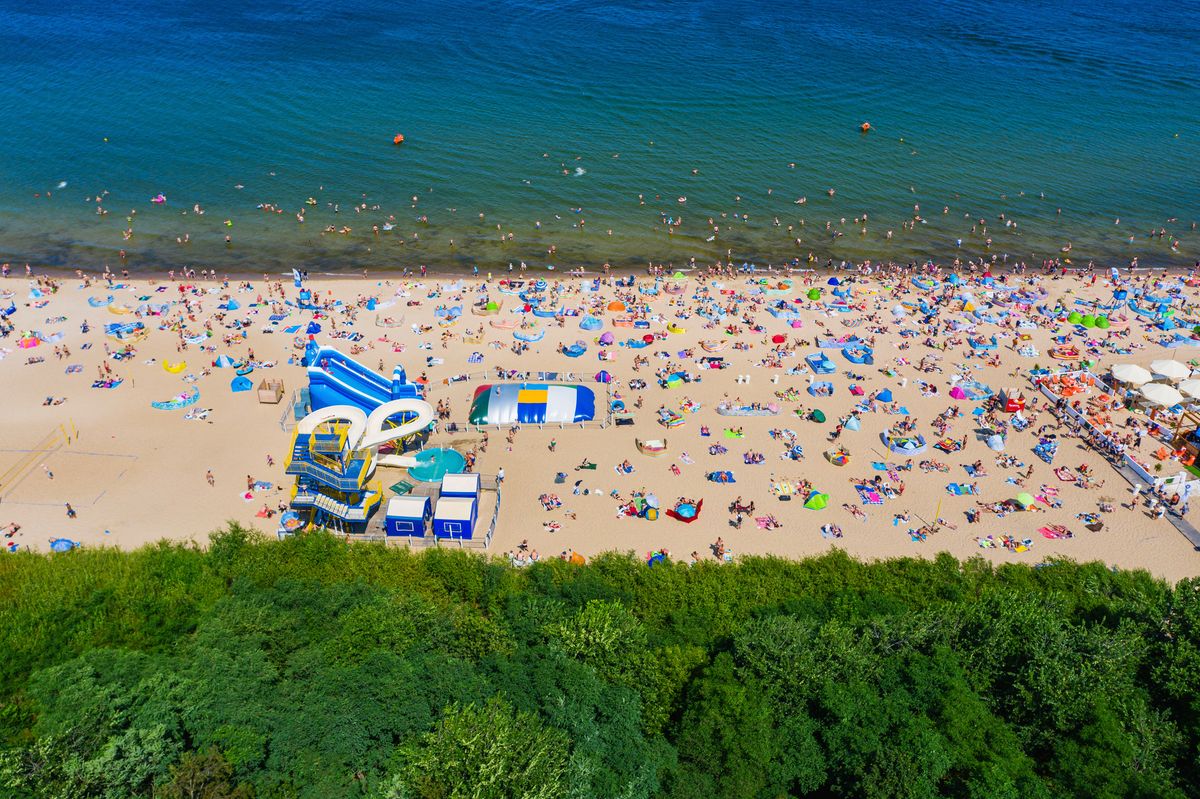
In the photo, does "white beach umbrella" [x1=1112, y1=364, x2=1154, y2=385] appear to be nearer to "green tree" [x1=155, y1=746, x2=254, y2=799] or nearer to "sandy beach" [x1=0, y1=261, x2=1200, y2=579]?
"sandy beach" [x1=0, y1=261, x2=1200, y2=579]

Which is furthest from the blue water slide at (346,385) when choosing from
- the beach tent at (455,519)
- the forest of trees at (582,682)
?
the forest of trees at (582,682)

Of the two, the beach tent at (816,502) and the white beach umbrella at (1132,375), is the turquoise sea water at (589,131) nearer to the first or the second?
the white beach umbrella at (1132,375)

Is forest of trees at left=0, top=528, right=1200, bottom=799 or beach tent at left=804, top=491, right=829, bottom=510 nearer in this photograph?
forest of trees at left=0, top=528, right=1200, bottom=799

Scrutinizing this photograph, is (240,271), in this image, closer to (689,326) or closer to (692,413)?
(689,326)

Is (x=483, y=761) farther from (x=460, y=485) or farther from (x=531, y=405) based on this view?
(x=531, y=405)

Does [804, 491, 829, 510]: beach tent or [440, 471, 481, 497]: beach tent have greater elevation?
[440, 471, 481, 497]: beach tent

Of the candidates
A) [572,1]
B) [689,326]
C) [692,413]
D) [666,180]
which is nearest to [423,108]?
[666,180]

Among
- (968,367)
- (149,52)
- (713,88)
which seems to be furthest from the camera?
(149,52)

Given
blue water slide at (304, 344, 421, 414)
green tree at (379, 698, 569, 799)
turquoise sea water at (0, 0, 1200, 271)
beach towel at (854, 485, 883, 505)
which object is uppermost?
turquoise sea water at (0, 0, 1200, 271)

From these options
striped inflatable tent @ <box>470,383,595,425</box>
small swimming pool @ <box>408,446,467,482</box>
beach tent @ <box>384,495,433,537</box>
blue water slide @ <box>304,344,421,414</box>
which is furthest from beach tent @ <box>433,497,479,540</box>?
blue water slide @ <box>304,344,421,414</box>
